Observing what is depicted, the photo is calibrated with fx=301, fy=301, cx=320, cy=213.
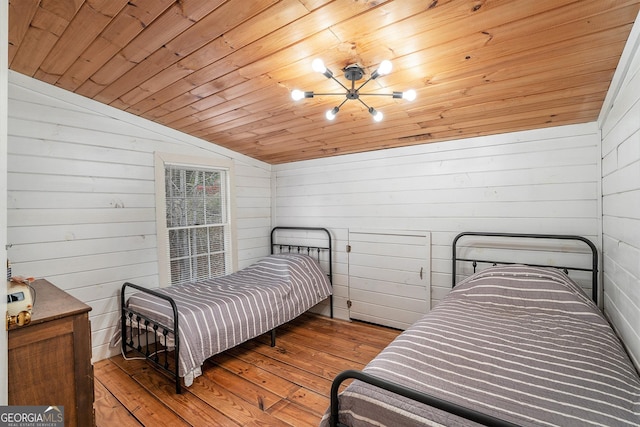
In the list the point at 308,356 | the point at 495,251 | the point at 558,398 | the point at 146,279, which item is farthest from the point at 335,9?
the point at 146,279

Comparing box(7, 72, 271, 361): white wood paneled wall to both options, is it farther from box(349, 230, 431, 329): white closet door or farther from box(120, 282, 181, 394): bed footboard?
box(349, 230, 431, 329): white closet door

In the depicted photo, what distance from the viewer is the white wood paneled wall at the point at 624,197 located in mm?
1388

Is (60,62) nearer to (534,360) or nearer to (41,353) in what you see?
(41,353)

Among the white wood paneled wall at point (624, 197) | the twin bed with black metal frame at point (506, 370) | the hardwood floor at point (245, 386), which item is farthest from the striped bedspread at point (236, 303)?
the white wood paneled wall at point (624, 197)

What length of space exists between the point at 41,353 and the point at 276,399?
1395 millimetres

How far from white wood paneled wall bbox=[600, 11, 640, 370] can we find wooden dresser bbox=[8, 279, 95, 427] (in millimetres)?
2666

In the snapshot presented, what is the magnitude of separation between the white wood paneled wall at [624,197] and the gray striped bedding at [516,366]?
15cm

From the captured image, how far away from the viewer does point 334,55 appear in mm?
1708

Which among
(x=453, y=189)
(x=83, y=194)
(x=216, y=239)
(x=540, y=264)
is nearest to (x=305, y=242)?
(x=216, y=239)

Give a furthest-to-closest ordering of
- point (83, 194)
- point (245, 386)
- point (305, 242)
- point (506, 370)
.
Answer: point (305, 242) → point (83, 194) → point (245, 386) → point (506, 370)

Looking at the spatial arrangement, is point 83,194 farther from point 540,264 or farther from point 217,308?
point 540,264

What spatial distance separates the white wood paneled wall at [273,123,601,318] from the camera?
239 cm

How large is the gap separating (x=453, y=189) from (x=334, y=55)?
1.84 m

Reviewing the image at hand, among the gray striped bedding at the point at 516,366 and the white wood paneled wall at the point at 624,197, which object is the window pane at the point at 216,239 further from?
the white wood paneled wall at the point at 624,197
